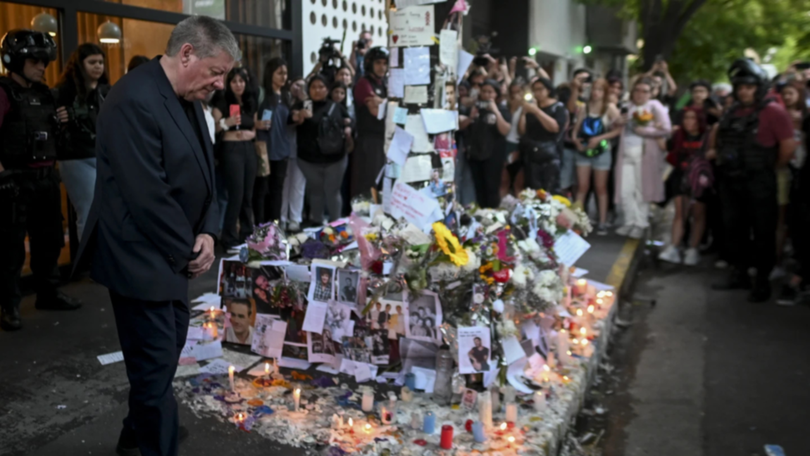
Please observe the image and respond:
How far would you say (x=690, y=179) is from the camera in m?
8.18

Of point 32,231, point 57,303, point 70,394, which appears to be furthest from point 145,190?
point 57,303

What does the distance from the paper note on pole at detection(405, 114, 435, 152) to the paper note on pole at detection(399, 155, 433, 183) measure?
0.06m

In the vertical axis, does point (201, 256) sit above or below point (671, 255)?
above

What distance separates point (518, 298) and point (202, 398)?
6.53ft

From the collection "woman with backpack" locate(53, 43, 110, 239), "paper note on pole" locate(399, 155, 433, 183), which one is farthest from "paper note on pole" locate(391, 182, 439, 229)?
"woman with backpack" locate(53, 43, 110, 239)

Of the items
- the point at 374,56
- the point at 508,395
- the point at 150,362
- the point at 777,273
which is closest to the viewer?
the point at 150,362

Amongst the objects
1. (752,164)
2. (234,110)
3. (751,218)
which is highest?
(234,110)

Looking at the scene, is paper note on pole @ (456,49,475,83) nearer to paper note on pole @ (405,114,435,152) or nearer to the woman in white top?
paper note on pole @ (405,114,435,152)

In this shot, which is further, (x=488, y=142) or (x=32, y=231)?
(x=488, y=142)

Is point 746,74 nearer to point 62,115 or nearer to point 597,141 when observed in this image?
point 597,141

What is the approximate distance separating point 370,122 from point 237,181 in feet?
6.19

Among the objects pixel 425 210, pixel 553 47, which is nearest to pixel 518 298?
pixel 425 210

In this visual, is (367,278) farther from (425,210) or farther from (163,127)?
(163,127)

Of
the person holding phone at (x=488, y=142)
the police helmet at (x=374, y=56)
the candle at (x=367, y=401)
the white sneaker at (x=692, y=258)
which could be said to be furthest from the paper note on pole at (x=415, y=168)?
the white sneaker at (x=692, y=258)
